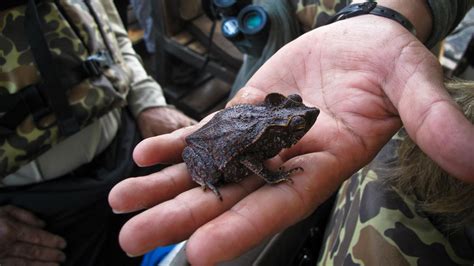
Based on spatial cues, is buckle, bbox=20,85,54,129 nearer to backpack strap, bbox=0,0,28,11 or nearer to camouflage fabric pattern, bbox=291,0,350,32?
backpack strap, bbox=0,0,28,11

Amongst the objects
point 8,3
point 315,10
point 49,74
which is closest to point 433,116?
point 315,10

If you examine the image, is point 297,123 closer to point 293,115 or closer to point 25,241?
point 293,115

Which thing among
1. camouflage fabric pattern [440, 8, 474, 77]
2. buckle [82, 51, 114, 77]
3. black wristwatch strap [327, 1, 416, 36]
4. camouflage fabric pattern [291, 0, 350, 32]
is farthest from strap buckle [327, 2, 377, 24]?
camouflage fabric pattern [440, 8, 474, 77]

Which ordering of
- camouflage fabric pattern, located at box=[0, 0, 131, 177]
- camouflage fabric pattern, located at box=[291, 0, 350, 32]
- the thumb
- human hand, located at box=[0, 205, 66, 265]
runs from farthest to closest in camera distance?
camouflage fabric pattern, located at box=[291, 0, 350, 32] < human hand, located at box=[0, 205, 66, 265] < camouflage fabric pattern, located at box=[0, 0, 131, 177] < the thumb

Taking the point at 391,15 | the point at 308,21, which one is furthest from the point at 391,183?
the point at 308,21

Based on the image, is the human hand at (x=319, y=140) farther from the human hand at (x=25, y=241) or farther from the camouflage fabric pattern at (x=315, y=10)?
the human hand at (x=25, y=241)

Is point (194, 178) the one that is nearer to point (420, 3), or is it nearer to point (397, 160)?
point (397, 160)
